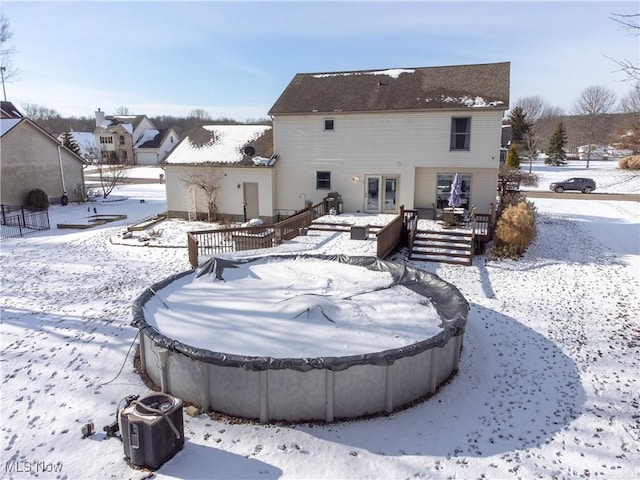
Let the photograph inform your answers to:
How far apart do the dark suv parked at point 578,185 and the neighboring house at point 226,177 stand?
88.0ft

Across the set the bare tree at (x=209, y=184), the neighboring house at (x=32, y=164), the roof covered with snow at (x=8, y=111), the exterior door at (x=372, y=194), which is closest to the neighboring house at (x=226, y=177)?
the bare tree at (x=209, y=184)

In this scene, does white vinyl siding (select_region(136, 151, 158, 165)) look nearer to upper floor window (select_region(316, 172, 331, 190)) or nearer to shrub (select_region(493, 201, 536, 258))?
upper floor window (select_region(316, 172, 331, 190))

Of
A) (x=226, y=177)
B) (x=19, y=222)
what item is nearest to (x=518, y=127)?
(x=226, y=177)

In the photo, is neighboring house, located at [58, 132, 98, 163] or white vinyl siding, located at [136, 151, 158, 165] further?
neighboring house, located at [58, 132, 98, 163]

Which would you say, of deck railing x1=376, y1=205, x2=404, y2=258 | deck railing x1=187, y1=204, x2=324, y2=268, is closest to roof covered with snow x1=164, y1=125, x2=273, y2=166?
deck railing x1=187, y1=204, x2=324, y2=268

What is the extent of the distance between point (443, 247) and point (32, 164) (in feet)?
91.8

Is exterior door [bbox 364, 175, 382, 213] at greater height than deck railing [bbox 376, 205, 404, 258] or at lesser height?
greater

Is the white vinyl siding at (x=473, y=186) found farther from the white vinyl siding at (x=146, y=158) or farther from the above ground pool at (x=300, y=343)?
the white vinyl siding at (x=146, y=158)

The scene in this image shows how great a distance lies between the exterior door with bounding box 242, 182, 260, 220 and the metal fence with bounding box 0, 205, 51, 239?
1085 cm

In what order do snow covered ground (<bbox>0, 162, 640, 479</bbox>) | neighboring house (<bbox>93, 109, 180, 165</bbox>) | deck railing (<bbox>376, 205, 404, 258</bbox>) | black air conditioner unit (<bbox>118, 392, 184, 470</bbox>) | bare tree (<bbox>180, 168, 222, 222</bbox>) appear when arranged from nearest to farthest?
black air conditioner unit (<bbox>118, 392, 184, 470</bbox>)
snow covered ground (<bbox>0, 162, 640, 479</bbox>)
deck railing (<bbox>376, 205, 404, 258</bbox>)
bare tree (<bbox>180, 168, 222, 222</bbox>)
neighboring house (<bbox>93, 109, 180, 165</bbox>)

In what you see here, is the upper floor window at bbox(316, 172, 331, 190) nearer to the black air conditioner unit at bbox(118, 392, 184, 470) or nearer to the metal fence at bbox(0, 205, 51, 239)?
the metal fence at bbox(0, 205, 51, 239)

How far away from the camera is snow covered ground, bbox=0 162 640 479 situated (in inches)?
227

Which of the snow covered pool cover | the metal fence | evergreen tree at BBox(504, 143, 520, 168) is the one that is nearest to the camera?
the snow covered pool cover

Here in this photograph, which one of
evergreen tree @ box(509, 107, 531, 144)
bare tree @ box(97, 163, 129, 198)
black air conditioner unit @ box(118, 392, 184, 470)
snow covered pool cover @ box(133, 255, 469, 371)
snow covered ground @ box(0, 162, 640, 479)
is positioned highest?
evergreen tree @ box(509, 107, 531, 144)
